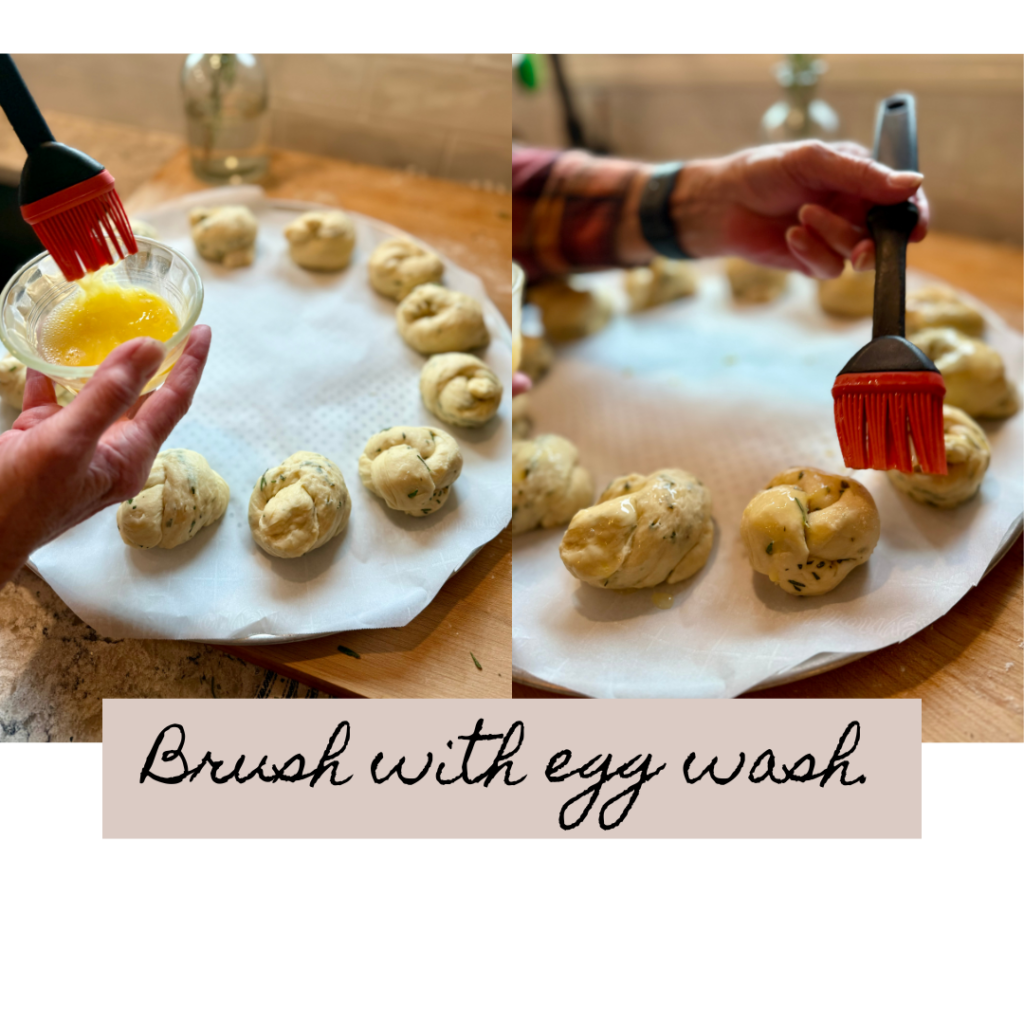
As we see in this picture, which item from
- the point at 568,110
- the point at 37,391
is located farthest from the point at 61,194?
the point at 568,110

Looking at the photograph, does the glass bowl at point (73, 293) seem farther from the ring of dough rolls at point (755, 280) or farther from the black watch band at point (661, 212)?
the ring of dough rolls at point (755, 280)

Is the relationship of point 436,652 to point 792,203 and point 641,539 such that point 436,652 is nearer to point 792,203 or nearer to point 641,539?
point 641,539

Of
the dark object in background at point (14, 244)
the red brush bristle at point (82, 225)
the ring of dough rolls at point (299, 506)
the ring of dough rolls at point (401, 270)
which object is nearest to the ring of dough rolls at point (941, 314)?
the ring of dough rolls at point (401, 270)

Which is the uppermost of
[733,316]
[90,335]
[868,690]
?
[90,335]

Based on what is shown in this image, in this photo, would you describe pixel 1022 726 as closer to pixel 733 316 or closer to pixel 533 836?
pixel 533 836

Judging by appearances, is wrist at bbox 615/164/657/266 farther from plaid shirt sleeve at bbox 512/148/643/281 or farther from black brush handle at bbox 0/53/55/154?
black brush handle at bbox 0/53/55/154

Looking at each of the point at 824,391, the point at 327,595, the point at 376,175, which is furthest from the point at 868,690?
the point at 376,175
